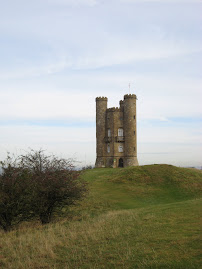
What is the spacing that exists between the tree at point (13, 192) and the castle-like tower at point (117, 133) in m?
41.3

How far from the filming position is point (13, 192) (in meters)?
15.9

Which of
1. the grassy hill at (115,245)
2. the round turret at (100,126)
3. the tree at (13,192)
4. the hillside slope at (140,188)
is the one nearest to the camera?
the grassy hill at (115,245)

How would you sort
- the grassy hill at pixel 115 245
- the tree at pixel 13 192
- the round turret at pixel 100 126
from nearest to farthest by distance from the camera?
the grassy hill at pixel 115 245 < the tree at pixel 13 192 < the round turret at pixel 100 126

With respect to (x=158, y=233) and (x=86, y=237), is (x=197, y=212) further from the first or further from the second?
(x=86, y=237)

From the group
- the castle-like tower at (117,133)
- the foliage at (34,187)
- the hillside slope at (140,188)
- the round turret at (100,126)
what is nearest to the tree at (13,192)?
the foliage at (34,187)

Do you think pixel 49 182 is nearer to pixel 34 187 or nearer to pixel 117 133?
pixel 34 187

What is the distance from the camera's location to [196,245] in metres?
9.66

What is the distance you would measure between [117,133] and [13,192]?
142 ft

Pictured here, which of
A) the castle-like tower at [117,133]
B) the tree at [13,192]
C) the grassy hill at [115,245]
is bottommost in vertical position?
the grassy hill at [115,245]

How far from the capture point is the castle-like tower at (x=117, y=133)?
188ft

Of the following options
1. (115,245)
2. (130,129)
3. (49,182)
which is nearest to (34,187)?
(49,182)

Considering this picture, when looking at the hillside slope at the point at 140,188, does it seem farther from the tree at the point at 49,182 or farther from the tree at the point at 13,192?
the tree at the point at 13,192

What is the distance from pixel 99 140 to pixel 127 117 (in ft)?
25.1

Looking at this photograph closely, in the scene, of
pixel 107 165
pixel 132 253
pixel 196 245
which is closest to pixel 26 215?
pixel 132 253
